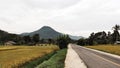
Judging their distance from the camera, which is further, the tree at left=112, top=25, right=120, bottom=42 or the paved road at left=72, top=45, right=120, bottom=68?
the tree at left=112, top=25, right=120, bottom=42

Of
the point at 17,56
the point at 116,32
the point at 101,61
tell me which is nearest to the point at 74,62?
the point at 101,61

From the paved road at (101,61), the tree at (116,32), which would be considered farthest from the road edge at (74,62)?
the tree at (116,32)

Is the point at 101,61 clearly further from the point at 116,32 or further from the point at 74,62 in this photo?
the point at 116,32

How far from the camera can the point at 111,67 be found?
20.5 metres

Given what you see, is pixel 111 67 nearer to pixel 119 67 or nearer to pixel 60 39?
pixel 119 67

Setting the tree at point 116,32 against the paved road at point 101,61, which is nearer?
the paved road at point 101,61

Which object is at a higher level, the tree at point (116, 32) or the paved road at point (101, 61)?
the tree at point (116, 32)

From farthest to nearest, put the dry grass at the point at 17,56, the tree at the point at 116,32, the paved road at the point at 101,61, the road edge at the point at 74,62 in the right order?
the tree at the point at 116,32, the dry grass at the point at 17,56, the road edge at the point at 74,62, the paved road at the point at 101,61

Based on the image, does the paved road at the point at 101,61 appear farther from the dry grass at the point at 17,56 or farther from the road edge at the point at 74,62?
the dry grass at the point at 17,56

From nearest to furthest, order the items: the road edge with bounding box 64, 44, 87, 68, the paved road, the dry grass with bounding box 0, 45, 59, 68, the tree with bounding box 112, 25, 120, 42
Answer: the paved road
the road edge with bounding box 64, 44, 87, 68
the dry grass with bounding box 0, 45, 59, 68
the tree with bounding box 112, 25, 120, 42

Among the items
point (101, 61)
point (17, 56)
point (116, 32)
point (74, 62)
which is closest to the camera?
point (74, 62)

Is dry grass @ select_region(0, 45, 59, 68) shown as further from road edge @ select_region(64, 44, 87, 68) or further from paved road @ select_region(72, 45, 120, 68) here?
paved road @ select_region(72, 45, 120, 68)

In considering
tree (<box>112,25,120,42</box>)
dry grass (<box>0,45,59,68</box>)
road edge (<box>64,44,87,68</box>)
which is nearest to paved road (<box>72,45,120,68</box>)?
road edge (<box>64,44,87,68</box>)

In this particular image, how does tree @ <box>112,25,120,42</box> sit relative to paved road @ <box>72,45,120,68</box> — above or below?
above
